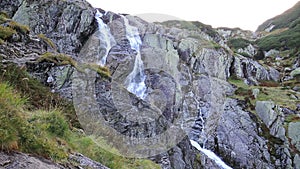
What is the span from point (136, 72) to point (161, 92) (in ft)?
11.1

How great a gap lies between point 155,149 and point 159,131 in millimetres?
1282

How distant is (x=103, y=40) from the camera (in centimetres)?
3262

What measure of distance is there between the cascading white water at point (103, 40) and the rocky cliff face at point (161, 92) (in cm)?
14

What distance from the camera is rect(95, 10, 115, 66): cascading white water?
29888 mm

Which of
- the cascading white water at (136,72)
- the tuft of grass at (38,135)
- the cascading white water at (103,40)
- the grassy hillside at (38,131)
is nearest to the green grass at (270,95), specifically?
the cascading white water at (136,72)

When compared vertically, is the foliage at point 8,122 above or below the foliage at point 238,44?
below

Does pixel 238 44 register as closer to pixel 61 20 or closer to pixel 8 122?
pixel 61 20

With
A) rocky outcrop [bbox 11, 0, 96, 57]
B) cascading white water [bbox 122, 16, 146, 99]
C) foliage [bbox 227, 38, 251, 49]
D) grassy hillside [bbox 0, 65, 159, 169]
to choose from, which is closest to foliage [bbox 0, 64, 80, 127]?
grassy hillside [bbox 0, 65, 159, 169]

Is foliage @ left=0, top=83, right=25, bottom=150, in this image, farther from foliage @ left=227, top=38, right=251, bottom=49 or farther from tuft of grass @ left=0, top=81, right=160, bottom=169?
foliage @ left=227, top=38, right=251, bottom=49

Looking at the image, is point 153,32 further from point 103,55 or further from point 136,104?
point 136,104

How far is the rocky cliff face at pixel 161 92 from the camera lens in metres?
13.5

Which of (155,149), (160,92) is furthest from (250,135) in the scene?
(155,149)

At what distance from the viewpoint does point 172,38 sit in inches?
1734

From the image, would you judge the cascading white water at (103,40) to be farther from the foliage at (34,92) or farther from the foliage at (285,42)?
the foliage at (285,42)
